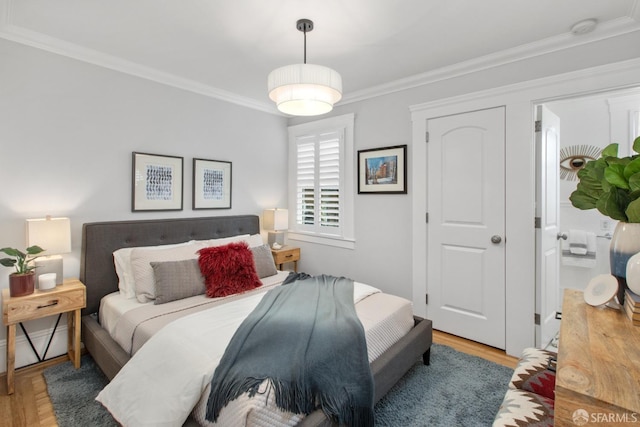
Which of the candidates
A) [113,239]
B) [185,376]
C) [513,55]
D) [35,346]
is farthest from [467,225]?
[35,346]

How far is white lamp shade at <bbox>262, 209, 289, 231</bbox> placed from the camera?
3.82 meters

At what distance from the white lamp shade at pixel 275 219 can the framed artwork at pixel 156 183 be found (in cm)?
104

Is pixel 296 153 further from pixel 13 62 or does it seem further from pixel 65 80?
pixel 13 62

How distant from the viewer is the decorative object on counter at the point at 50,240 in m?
2.17

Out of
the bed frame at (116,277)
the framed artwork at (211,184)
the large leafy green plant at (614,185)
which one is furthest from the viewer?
the framed artwork at (211,184)

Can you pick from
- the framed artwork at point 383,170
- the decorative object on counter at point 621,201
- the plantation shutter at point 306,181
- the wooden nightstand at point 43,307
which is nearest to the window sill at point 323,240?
the plantation shutter at point 306,181

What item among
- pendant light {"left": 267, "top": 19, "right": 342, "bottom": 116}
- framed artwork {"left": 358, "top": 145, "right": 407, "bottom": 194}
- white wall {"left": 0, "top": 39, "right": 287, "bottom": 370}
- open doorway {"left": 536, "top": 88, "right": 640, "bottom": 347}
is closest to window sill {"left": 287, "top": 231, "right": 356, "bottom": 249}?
framed artwork {"left": 358, "top": 145, "right": 407, "bottom": 194}

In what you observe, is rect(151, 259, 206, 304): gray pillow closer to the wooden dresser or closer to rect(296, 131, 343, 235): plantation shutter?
rect(296, 131, 343, 235): plantation shutter

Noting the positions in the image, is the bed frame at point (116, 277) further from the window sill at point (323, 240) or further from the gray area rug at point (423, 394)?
the window sill at point (323, 240)

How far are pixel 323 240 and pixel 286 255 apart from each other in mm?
496

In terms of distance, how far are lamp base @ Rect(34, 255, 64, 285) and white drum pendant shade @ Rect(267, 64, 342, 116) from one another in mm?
2063

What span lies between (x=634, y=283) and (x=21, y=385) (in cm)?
341

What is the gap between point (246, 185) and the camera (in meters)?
3.82

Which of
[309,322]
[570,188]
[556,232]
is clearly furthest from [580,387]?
[570,188]
